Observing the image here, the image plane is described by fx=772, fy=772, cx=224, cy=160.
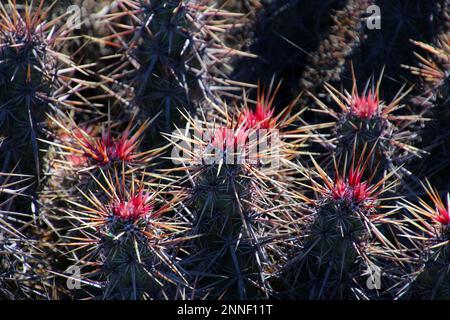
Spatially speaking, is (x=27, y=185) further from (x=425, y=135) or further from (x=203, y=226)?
(x=425, y=135)

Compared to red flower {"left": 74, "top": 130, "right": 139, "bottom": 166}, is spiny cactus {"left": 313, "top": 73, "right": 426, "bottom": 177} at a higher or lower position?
higher

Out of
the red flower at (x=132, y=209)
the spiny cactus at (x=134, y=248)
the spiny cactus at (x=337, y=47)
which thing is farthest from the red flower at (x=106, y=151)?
the spiny cactus at (x=337, y=47)

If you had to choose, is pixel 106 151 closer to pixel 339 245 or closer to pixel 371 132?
pixel 339 245

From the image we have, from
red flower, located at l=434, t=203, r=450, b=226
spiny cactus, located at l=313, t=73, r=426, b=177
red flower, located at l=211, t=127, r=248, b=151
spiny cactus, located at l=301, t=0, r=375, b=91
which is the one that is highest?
spiny cactus, located at l=301, t=0, r=375, b=91

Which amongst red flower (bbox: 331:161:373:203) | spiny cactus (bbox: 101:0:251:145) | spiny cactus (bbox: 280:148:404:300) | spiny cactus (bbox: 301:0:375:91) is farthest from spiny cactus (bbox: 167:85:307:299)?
spiny cactus (bbox: 301:0:375:91)

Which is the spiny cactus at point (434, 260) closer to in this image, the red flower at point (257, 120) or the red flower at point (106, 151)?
the red flower at point (257, 120)

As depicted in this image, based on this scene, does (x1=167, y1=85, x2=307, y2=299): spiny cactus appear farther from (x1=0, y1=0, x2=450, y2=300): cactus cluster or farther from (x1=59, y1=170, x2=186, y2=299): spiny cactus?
(x1=59, y1=170, x2=186, y2=299): spiny cactus

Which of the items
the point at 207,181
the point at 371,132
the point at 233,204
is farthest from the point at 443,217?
the point at 207,181

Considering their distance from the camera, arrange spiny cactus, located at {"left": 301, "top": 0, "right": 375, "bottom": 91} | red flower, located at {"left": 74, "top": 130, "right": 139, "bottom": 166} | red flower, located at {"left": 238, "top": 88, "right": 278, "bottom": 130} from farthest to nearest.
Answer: spiny cactus, located at {"left": 301, "top": 0, "right": 375, "bottom": 91} < red flower, located at {"left": 74, "top": 130, "right": 139, "bottom": 166} < red flower, located at {"left": 238, "top": 88, "right": 278, "bottom": 130}
